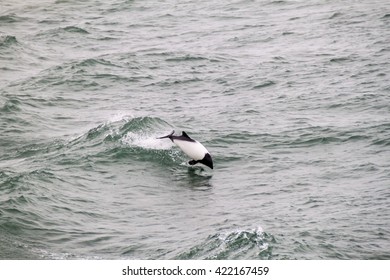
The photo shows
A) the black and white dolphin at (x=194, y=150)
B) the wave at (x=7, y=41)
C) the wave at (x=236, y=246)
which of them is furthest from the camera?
the wave at (x=7, y=41)

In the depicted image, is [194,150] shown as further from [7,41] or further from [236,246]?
[7,41]

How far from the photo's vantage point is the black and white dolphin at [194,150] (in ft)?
61.9

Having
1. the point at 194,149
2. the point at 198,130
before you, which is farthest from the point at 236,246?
the point at 198,130

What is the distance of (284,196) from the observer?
17.4 m

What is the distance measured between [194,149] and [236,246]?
4.43 meters

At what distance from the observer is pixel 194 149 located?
18.9m

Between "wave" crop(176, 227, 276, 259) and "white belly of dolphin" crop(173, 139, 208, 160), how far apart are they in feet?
12.4

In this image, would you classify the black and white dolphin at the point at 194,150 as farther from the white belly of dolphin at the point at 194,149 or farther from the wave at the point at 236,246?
the wave at the point at 236,246

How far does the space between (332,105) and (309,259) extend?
30.0ft

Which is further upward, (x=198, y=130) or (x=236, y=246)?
(x=236, y=246)

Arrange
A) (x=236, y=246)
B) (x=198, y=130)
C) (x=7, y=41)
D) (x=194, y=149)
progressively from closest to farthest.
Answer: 1. (x=236, y=246)
2. (x=194, y=149)
3. (x=198, y=130)
4. (x=7, y=41)

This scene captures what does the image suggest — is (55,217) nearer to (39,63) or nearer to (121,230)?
(121,230)

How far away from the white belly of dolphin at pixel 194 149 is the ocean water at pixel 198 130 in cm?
47

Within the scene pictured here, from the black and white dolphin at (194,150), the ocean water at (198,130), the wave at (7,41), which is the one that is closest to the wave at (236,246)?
the ocean water at (198,130)
